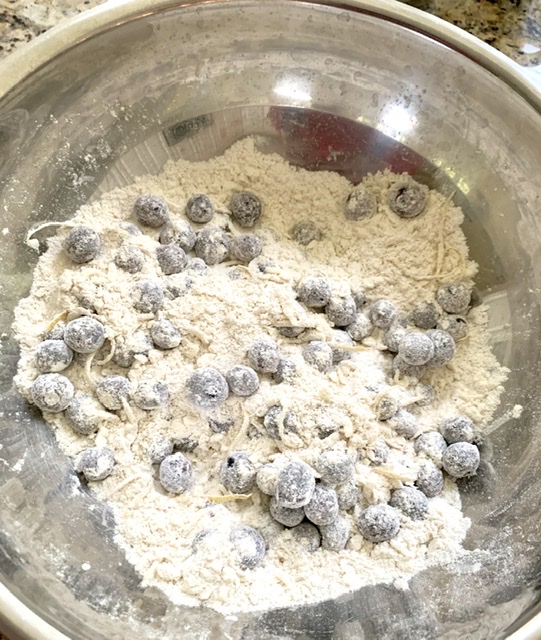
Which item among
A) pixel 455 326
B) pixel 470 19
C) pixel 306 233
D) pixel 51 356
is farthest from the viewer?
pixel 470 19

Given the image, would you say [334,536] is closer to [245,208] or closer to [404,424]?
[404,424]

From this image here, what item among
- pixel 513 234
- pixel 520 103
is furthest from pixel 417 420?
pixel 520 103

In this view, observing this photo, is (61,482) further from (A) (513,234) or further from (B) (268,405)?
(A) (513,234)

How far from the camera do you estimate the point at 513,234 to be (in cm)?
147

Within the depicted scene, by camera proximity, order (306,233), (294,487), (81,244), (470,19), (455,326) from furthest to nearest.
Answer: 1. (470,19)
2. (306,233)
3. (455,326)
4. (81,244)
5. (294,487)

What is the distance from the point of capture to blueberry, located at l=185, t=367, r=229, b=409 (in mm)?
1304

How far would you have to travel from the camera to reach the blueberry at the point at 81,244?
1392 mm

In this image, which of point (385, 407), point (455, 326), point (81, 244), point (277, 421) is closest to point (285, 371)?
point (277, 421)

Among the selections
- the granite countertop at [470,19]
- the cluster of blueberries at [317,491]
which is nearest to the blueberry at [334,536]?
the cluster of blueberries at [317,491]

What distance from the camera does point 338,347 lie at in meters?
1.46

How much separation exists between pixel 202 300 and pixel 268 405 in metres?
0.31

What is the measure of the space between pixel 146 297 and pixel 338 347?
0.49 meters

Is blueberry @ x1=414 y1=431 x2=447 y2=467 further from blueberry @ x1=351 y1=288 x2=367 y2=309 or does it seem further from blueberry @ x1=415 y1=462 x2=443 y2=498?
blueberry @ x1=351 y1=288 x2=367 y2=309

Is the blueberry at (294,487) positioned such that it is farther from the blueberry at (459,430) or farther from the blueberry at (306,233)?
the blueberry at (306,233)
